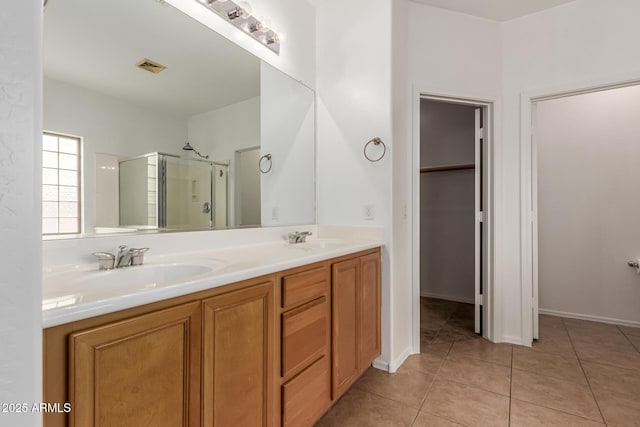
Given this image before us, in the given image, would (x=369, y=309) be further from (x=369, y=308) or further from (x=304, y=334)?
(x=304, y=334)

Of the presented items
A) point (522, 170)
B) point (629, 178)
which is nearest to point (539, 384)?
point (522, 170)

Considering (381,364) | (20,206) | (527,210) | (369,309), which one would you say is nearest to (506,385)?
(381,364)

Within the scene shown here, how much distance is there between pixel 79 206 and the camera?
3.80ft

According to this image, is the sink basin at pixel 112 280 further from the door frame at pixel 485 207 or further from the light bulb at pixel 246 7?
the door frame at pixel 485 207

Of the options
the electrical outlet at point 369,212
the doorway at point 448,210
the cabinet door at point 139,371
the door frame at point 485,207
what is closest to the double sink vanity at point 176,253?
the cabinet door at point 139,371

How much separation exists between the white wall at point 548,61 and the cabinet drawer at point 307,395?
1.89 m

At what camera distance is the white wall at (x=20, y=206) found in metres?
0.45

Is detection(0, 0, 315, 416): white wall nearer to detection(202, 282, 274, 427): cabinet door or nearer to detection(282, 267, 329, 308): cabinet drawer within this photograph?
detection(202, 282, 274, 427): cabinet door

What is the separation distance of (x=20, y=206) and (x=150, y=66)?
120 centimetres

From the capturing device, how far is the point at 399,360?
2189mm

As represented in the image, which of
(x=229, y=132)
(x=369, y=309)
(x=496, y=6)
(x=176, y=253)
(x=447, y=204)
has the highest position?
(x=496, y=6)

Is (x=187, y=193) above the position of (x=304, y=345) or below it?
above

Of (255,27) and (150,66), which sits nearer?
(150,66)

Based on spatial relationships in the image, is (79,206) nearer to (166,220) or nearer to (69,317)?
(166,220)
